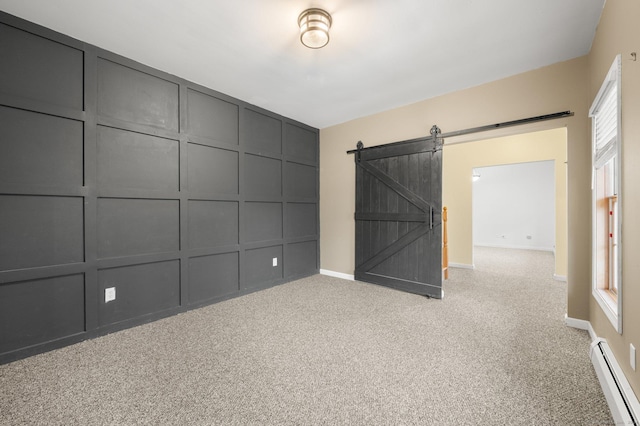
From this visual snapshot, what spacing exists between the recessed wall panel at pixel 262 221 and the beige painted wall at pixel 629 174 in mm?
3436

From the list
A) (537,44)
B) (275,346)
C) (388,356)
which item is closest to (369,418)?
(388,356)

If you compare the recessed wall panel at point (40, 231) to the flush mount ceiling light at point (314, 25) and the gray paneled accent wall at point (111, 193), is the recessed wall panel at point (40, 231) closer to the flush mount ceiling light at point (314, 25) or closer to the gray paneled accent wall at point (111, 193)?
the gray paneled accent wall at point (111, 193)

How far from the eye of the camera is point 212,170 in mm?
3189

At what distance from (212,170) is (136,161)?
2.57ft

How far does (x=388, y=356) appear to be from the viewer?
2020 millimetres

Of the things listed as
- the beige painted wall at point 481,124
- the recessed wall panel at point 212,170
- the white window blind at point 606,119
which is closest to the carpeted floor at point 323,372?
the beige painted wall at point 481,124

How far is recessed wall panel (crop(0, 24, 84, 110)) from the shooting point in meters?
1.97

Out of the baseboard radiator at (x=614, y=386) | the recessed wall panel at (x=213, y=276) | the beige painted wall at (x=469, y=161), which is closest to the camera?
the baseboard radiator at (x=614, y=386)

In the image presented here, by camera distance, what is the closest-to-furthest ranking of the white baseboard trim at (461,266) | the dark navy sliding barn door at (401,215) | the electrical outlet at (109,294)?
the electrical outlet at (109,294) → the dark navy sliding barn door at (401,215) → the white baseboard trim at (461,266)

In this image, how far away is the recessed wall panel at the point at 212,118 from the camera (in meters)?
3.03

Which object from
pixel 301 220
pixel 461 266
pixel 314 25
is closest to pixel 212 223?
pixel 301 220

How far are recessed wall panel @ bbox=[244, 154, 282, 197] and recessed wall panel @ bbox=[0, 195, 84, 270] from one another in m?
1.77

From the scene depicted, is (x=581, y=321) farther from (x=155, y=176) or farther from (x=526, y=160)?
(x=155, y=176)

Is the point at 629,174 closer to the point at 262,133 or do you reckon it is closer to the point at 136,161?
the point at 262,133
